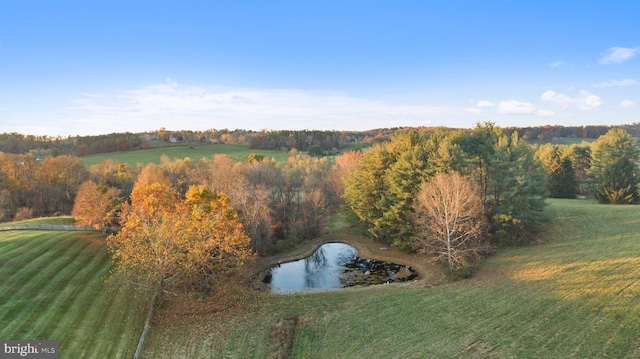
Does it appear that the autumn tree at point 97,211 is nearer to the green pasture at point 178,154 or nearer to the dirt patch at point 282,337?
the dirt patch at point 282,337

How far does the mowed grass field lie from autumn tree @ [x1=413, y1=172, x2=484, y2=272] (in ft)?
76.2

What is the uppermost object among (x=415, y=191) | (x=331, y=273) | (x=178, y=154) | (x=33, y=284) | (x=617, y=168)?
(x=178, y=154)

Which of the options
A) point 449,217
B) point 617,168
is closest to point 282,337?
point 449,217

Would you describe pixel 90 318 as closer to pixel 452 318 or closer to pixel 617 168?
pixel 452 318

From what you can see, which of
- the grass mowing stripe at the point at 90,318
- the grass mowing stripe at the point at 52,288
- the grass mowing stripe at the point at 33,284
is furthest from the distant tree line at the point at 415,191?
the grass mowing stripe at the point at 90,318

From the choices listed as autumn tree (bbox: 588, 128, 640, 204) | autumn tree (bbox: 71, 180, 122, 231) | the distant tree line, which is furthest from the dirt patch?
autumn tree (bbox: 588, 128, 640, 204)

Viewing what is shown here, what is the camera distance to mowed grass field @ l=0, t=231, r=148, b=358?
1855cm

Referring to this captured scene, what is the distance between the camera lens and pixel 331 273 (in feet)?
110

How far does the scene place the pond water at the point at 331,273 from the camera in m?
30.5

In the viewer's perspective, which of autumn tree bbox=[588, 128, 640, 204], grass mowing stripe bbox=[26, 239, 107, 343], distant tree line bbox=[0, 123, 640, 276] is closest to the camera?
grass mowing stripe bbox=[26, 239, 107, 343]

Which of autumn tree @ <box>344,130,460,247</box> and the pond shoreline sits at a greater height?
autumn tree @ <box>344,130,460,247</box>

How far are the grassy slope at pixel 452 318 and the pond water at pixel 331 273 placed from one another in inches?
134

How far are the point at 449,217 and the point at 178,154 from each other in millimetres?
83718

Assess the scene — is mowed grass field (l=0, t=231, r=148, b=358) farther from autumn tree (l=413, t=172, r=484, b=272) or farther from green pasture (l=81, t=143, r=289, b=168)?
green pasture (l=81, t=143, r=289, b=168)
